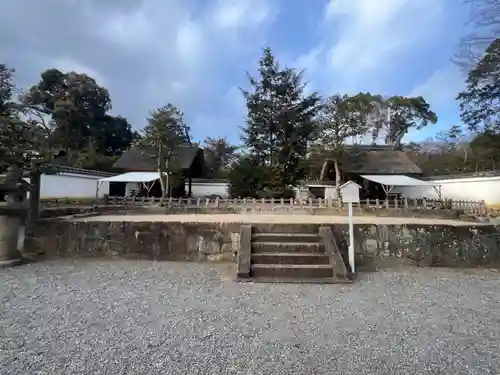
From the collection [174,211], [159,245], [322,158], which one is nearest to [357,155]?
[322,158]

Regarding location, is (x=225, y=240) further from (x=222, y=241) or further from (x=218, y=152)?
(x=218, y=152)

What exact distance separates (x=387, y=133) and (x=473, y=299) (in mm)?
31676

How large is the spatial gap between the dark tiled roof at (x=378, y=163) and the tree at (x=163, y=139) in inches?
372

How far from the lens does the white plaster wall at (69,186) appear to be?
656 inches

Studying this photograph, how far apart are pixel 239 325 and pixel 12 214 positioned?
426 cm

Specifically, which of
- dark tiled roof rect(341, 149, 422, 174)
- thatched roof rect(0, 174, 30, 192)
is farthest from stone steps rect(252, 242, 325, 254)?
dark tiled roof rect(341, 149, 422, 174)

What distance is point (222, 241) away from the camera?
5.66m

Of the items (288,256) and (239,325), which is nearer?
(239,325)

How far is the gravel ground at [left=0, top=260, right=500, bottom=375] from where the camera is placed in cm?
218

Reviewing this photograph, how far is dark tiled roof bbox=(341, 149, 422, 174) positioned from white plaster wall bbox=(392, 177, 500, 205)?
1.63 meters

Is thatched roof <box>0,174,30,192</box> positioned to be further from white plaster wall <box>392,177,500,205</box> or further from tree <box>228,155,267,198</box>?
white plaster wall <box>392,177,500,205</box>

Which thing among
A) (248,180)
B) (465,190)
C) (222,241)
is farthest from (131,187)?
(465,190)

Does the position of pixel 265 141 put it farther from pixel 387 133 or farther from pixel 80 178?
pixel 387 133

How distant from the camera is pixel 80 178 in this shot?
765 inches
